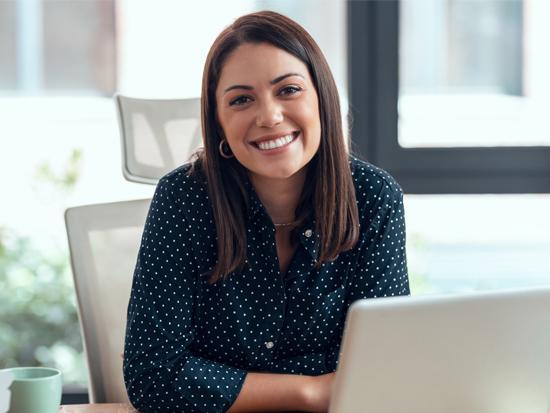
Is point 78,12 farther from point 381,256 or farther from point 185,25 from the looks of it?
point 381,256

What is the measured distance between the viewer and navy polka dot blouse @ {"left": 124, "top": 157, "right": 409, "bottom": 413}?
1.57m

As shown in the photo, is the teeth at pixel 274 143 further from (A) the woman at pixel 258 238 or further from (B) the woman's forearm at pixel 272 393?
(B) the woman's forearm at pixel 272 393

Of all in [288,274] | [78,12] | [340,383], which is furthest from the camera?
[78,12]

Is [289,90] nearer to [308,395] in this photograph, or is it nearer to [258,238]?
[258,238]

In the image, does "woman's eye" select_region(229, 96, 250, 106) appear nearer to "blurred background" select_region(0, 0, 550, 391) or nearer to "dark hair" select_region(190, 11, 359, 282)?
"dark hair" select_region(190, 11, 359, 282)

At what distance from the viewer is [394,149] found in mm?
2750

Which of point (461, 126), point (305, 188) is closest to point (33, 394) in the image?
point (305, 188)

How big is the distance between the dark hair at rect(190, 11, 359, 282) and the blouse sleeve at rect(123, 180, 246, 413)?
65 mm

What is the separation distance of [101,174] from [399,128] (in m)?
0.93

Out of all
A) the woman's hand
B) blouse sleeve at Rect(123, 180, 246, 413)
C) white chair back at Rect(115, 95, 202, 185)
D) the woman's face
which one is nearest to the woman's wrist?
the woman's hand

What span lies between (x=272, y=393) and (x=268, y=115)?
46 centimetres

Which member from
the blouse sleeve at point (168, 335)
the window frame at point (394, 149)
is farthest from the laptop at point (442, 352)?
the window frame at point (394, 149)

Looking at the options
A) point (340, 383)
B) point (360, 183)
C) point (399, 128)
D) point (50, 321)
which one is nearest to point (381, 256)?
point (360, 183)

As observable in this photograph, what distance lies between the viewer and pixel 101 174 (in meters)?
2.95
